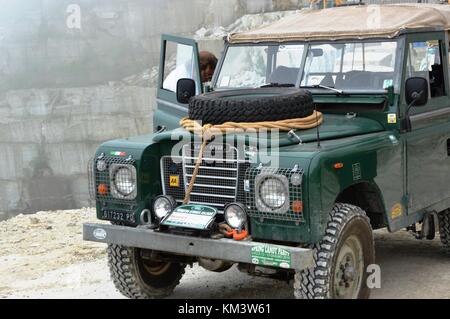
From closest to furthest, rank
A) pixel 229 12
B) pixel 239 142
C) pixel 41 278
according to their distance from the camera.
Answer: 1. pixel 239 142
2. pixel 41 278
3. pixel 229 12

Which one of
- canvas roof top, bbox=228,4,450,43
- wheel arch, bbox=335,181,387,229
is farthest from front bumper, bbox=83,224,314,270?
canvas roof top, bbox=228,4,450,43

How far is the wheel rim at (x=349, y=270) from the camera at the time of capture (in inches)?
231

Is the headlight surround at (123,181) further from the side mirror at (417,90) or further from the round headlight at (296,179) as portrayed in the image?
the side mirror at (417,90)

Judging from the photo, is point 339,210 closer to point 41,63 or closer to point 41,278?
point 41,278

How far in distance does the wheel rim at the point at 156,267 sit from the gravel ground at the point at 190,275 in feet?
0.89

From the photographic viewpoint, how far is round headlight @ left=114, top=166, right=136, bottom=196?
20.9ft

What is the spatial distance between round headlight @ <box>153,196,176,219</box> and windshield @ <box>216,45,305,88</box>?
5.16ft

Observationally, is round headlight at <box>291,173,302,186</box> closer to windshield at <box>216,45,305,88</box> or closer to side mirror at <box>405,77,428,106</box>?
side mirror at <box>405,77,428,106</box>

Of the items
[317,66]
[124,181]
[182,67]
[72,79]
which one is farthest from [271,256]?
[72,79]

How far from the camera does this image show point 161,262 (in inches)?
274

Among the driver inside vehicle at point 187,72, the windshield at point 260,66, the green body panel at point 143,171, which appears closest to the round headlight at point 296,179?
the green body panel at point 143,171

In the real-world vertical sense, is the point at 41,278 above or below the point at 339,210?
below
